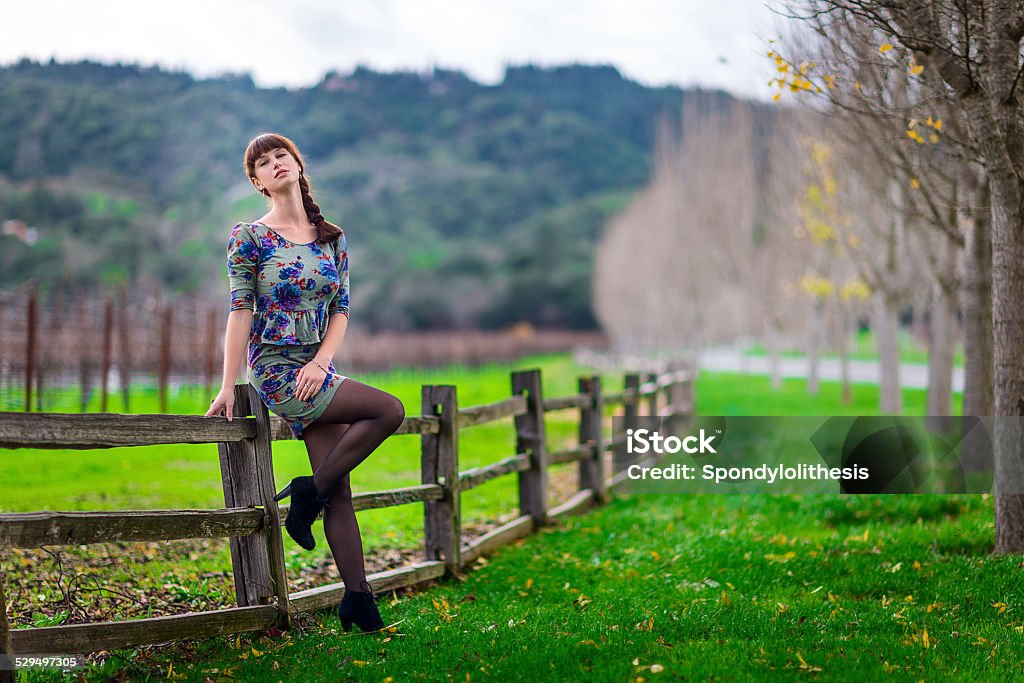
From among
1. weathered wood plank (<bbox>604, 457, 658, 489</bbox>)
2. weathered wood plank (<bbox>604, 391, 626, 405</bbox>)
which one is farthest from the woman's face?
weathered wood plank (<bbox>604, 457, 658, 489</bbox>)

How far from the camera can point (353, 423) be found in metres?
4.13

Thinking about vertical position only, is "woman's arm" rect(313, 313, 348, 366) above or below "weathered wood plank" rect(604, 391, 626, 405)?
above

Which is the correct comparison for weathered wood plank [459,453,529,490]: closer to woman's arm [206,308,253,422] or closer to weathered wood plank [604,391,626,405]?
weathered wood plank [604,391,626,405]

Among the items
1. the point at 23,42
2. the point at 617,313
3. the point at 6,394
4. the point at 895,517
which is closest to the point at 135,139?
the point at 23,42

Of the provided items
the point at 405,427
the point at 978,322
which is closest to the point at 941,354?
the point at 978,322

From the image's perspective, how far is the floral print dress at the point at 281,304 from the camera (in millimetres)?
3926

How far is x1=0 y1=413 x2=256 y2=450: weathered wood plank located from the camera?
334 centimetres

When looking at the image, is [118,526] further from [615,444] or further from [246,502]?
[615,444]

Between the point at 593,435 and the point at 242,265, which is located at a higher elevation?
the point at 242,265

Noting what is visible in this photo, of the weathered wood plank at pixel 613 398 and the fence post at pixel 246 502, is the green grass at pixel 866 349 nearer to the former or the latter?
the weathered wood plank at pixel 613 398

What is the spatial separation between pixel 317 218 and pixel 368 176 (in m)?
117

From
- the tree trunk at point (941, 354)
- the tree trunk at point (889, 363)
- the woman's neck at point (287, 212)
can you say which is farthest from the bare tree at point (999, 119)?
the tree trunk at point (889, 363)

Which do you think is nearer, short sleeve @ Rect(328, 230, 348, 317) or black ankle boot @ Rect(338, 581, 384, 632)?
short sleeve @ Rect(328, 230, 348, 317)

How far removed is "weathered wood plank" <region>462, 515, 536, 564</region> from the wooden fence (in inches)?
0.6
